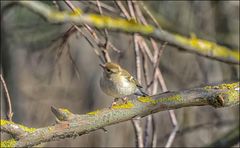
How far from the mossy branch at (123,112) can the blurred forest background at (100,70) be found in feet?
11.3

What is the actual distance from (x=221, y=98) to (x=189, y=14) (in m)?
4.82

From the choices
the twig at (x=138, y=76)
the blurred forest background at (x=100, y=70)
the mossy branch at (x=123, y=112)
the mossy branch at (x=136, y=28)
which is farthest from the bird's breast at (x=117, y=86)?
the blurred forest background at (x=100, y=70)

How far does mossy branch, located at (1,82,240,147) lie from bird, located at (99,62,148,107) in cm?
90

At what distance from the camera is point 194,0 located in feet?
25.2

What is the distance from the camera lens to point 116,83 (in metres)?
4.16

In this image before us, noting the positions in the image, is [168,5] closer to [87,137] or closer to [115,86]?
[87,137]

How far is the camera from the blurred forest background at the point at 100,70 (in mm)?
7085

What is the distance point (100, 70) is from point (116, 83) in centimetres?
377

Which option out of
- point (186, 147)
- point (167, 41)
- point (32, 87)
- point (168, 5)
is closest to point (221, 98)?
point (167, 41)

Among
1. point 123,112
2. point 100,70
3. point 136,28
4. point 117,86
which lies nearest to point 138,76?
point 117,86

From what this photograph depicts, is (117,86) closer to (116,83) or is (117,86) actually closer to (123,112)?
(116,83)

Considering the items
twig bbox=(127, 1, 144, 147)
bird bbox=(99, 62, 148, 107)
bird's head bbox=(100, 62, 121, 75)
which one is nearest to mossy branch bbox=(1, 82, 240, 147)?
twig bbox=(127, 1, 144, 147)

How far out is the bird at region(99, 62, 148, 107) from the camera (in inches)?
162

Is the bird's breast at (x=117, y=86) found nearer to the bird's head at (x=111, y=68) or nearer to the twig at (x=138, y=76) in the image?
the bird's head at (x=111, y=68)
